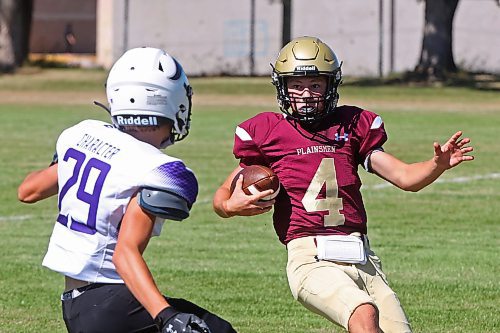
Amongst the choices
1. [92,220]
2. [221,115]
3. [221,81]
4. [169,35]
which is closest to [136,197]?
[92,220]

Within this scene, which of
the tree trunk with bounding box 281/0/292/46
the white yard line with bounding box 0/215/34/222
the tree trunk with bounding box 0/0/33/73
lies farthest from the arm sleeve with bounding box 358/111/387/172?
the tree trunk with bounding box 281/0/292/46

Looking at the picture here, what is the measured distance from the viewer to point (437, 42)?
3325cm

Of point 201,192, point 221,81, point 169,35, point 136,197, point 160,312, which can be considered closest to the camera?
point 160,312

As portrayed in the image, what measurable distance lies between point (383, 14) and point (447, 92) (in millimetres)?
8008

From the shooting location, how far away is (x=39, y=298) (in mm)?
8109

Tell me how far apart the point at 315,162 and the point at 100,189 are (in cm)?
168

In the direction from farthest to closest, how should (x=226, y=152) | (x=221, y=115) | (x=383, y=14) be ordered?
(x=383, y=14) → (x=221, y=115) → (x=226, y=152)

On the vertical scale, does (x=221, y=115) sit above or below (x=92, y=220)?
below

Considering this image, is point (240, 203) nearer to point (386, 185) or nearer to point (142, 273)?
point (142, 273)

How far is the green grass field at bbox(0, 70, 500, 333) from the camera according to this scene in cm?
766

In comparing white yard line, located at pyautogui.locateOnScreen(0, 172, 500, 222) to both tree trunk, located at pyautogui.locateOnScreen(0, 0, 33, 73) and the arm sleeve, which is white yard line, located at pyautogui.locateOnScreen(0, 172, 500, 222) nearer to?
the arm sleeve

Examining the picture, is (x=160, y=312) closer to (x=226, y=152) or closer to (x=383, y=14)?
(x=226, y=152)

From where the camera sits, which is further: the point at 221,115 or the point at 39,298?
the point at 221,115

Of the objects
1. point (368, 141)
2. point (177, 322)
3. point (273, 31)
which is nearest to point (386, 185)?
point (368, 141)
